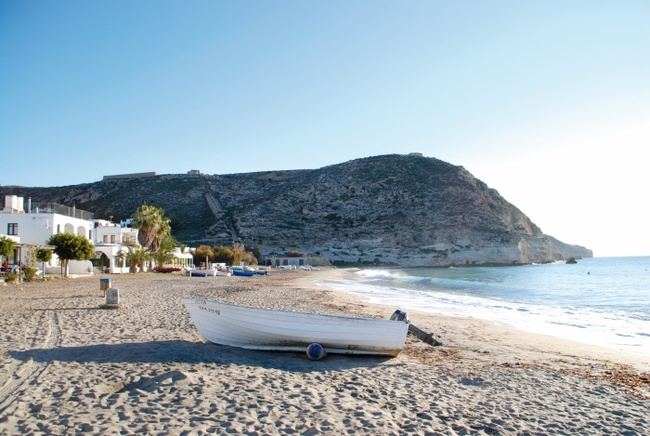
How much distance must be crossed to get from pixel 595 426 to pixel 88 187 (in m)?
129

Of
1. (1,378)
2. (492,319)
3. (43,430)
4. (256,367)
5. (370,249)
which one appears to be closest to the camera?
(43,430)

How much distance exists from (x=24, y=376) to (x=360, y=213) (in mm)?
93105

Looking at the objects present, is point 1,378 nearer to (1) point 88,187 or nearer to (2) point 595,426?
(2) point 595,426

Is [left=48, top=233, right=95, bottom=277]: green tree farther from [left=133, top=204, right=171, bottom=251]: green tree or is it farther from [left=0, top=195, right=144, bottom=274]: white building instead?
[left=133, top=204, right=171, bottom=251]: green tree

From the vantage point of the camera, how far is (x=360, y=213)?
326ft

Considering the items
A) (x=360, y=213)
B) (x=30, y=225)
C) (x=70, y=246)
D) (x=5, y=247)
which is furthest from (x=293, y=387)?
(x=360, y=213)

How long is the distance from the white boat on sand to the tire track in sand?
3169 millimetres

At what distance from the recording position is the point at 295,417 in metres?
5.80

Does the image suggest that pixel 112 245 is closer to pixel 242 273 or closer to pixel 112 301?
pixel 242 273

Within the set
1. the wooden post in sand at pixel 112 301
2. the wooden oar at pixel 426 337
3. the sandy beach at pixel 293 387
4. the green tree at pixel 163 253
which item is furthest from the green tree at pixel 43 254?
the wooden oar at pixel 426 337

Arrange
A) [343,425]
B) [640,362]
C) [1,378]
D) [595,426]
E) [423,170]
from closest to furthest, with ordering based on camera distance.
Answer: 1. [343,425]
2. [595,426]
3. [1,378]
4. [640,362]
5. [423,170]

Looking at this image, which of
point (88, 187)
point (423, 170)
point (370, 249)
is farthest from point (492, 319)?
point (88, 187)

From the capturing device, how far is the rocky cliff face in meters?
96.2

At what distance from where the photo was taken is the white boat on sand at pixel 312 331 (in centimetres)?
948
